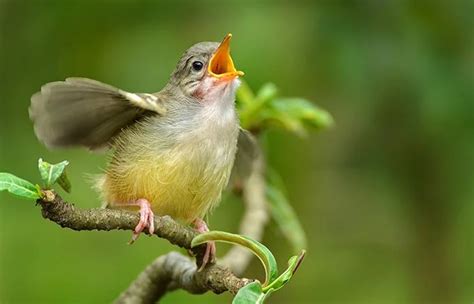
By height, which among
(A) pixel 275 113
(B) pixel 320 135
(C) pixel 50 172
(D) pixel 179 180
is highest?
(B) pixel 320 135

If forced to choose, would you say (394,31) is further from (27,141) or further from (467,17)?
(27,141)

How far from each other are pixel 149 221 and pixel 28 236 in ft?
11.4

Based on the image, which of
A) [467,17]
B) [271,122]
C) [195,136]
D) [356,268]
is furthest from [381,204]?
[195,136]

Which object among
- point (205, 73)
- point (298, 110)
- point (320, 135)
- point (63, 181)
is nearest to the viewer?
point (63, 181)

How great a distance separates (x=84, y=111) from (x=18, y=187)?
2.38 feet

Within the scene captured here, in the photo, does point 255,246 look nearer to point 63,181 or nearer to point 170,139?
point 63,181

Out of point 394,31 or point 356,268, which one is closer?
point 394,31

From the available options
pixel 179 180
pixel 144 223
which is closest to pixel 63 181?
pixel 144 223

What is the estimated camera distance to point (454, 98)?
4867 mm

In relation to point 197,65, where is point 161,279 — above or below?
below

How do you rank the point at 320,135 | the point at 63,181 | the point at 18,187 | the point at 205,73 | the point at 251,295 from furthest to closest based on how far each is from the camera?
the point at 320,135 < the point at 205,73 < the point at 63,181 < the point at 18,187 < the point at 251,295

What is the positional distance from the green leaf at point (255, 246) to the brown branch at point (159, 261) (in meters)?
0.07

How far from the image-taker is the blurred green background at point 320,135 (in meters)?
4.93

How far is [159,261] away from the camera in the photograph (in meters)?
2.98
